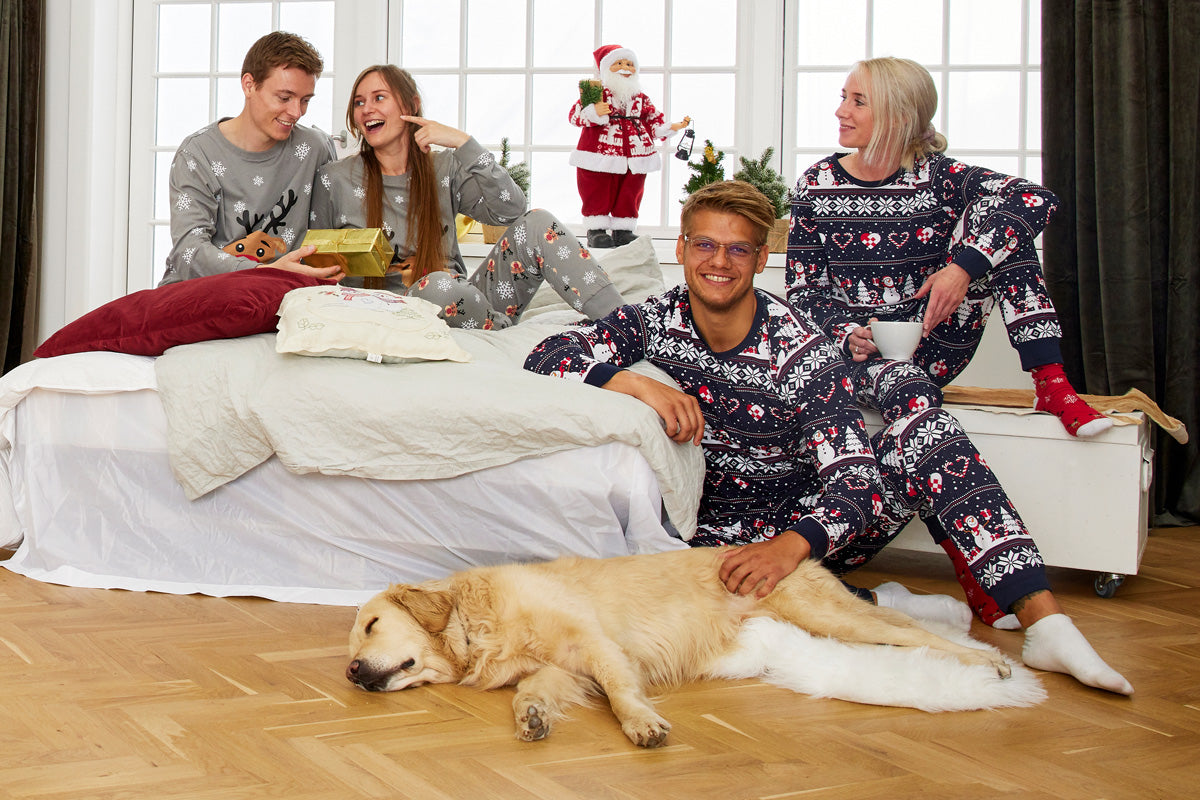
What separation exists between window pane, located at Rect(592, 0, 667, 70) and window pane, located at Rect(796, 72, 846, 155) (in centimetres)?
55

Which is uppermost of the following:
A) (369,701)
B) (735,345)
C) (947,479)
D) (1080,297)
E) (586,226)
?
(586,226)

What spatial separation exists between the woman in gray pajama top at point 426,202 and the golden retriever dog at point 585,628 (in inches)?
41.2

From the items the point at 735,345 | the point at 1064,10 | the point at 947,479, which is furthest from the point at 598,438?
the point at 1064,10

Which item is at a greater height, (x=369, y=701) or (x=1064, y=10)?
(x=1064, y=10)

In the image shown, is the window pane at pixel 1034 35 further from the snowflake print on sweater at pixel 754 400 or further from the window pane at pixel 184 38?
the window pane at pixel 184 38

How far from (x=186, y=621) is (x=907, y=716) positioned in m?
1.32

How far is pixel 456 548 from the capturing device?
2166 mm

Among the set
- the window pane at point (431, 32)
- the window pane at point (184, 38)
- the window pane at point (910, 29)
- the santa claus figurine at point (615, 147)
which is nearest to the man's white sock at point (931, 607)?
the santa claus figurine at point (615, 147)

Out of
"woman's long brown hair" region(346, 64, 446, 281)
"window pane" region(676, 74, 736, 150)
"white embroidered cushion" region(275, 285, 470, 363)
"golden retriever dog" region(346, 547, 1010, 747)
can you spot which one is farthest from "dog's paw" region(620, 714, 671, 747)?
"window pane" region(676, 74, 736, 150)

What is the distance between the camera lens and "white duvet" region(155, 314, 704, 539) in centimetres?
204

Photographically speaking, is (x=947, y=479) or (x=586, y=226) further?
(x=586, y=226)

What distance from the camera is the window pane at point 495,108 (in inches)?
→ 166

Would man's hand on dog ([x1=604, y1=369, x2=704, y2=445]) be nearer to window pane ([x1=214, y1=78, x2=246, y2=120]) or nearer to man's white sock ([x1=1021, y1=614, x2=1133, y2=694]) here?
man's white sock ([x1=1021, y1=614, x2=1133, y2=694])

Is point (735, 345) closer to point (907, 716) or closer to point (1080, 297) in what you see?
point (907, 716)
